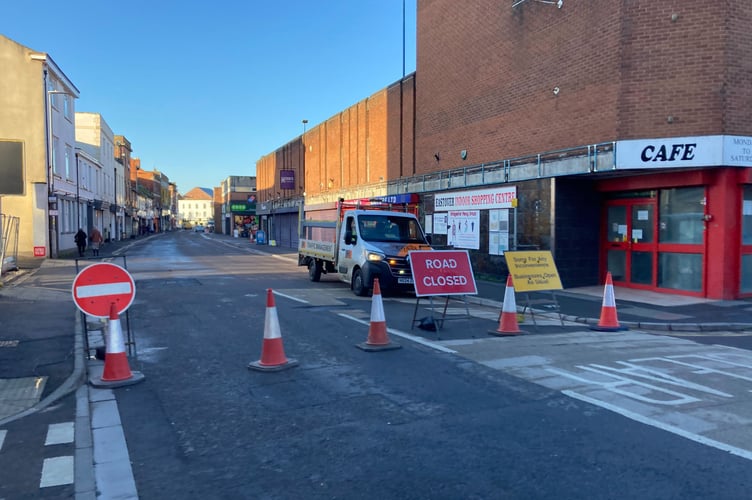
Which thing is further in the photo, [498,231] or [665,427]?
[498,231]

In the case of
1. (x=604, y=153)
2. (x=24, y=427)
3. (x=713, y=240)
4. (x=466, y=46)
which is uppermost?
(x=466, y=46)

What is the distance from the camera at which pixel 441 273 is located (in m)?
9.94

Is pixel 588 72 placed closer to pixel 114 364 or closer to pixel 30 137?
pixel 114 364

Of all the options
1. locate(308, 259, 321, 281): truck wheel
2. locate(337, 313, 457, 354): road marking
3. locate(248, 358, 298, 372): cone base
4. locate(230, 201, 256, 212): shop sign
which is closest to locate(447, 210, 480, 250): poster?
locate(308, 259, 321, 281): truck wheel

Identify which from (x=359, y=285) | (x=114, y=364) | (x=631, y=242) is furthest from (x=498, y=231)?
(x=114, y=364)

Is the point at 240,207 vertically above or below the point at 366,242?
above

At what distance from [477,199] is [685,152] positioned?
24.3ft

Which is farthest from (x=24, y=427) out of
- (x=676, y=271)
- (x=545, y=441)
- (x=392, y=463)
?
(x=676, y=271)

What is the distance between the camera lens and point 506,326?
9812 millimetres

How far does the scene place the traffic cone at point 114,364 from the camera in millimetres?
6676

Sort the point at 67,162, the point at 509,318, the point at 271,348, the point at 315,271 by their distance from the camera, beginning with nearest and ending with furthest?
the point at 271,348, the point at 509,318, the point at 315,271, the point at 67,162

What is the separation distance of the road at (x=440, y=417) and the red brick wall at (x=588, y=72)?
6.54 meters

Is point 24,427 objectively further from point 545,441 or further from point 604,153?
point 604,153

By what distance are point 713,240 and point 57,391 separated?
13600mm
